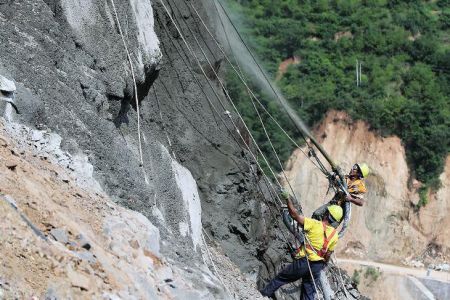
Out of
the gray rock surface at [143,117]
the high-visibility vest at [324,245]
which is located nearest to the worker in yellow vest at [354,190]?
the gray rock surface at [143,117]

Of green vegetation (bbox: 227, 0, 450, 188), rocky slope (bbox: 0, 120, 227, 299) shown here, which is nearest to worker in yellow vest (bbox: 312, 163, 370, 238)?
rocky slope (bbox: 0, 120, 227, 299)

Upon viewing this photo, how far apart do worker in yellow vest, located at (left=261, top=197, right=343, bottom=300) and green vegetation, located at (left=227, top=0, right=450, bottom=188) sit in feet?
75.9

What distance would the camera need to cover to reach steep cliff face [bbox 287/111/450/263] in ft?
113

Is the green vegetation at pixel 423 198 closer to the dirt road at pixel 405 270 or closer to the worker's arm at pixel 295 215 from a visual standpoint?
the dirt road at pixel 405 270

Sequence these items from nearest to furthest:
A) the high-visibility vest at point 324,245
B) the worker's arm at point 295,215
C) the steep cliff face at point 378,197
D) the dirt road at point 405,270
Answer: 1. the worker's arm at point 295,215
2. the high-visibility vest at point 324,245
3. the dirt road at point 405,270
4. the steep cliff face at point 378,197

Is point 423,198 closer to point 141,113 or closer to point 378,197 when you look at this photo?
point 378,197

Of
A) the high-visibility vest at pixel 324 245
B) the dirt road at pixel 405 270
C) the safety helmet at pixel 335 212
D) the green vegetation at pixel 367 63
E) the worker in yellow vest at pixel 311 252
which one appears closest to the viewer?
the worker in yellow vest at pixel 311 252

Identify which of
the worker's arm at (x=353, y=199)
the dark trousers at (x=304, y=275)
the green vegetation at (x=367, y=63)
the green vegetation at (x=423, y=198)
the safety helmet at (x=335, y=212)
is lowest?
the green vegetation at (x=423, y=198)

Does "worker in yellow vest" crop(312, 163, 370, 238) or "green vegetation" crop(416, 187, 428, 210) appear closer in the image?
"worker in yellow vest" crop(312, 163, 370, 238)

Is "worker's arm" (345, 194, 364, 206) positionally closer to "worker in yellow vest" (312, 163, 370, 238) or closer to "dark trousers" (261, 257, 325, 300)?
"worker in yellow vest" (312, 163, 370, 238)

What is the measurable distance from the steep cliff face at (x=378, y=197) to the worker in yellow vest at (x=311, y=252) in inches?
884

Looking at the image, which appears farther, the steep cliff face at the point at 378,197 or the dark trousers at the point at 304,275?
the steep cliff face at the point at 378,197

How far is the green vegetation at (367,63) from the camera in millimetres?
37062

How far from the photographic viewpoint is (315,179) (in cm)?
3603
